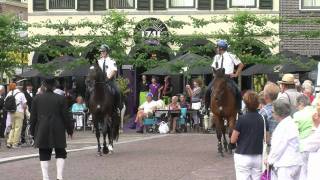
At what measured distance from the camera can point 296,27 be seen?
129 feet

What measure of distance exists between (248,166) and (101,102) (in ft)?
31.5

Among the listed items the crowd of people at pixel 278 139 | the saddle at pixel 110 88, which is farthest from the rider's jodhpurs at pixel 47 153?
the saddle at pixel 110 88

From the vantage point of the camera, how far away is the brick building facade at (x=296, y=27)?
39469 mm

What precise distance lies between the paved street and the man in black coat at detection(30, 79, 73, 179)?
1162mm

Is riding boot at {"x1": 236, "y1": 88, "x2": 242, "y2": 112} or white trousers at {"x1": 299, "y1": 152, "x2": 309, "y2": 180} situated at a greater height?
riding boot at {"x1": 236, "y1": 88, "x2": 242, "y2": 112}

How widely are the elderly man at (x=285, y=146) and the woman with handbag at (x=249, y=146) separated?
30.8 inches

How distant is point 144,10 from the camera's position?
41.7 m

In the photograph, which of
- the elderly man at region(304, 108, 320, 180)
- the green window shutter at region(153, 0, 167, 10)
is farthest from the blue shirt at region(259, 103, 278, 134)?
the green window shutter at region(153, 0, 167, 10)

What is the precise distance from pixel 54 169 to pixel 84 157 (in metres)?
2.62

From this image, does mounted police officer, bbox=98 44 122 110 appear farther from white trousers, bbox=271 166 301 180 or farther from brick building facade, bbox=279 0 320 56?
brick building facade, bbox=279 0 320 56

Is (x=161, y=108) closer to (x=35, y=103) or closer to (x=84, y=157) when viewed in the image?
(x=84, y=157)

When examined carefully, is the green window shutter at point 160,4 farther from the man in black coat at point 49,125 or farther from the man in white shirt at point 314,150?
the man in white shirt at point 314,150

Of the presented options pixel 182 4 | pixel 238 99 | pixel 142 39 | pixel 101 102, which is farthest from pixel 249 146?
pixel 182 4

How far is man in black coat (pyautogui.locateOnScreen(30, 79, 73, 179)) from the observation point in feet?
47.4
